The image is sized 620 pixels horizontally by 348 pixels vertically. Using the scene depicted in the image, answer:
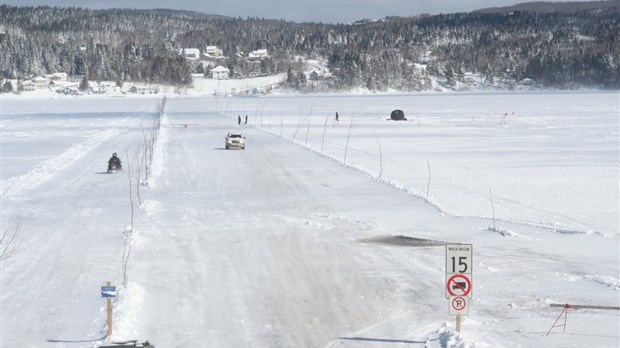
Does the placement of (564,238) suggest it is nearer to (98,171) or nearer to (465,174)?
(465,174)

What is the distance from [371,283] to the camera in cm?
1578

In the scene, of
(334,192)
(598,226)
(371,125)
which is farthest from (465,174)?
(371,125)

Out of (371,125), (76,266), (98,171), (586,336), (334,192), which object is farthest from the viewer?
(371,125)

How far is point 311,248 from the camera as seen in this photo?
62.9 ft

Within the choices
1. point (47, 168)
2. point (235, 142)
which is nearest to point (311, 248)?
point (47, 168)

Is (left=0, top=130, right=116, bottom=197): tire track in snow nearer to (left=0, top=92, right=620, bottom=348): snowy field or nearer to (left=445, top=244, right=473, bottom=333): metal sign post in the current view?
(left=0, top=92, right=620, bottom=348): snowy field

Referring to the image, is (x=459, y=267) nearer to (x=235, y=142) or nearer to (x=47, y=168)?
(x=47, y=168)

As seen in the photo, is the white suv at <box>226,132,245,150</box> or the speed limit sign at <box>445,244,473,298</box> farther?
the white suv at <box>226,132,245,150</box>

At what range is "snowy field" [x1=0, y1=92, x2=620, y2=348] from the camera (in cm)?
1294

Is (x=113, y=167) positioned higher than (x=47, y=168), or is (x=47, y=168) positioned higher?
(x=113, y=167)

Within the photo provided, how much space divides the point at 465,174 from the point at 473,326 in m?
19.8

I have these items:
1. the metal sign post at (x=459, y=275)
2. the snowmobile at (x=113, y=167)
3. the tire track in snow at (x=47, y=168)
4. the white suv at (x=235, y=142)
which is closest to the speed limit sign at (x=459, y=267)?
the metal sign post at (x=459, y=275)

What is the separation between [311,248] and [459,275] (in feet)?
A: 26.1

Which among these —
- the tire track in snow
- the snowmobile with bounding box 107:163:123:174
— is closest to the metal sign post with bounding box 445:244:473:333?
the tire track in snow
